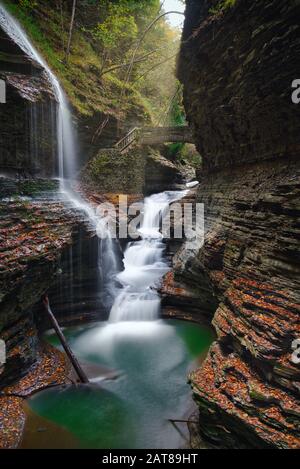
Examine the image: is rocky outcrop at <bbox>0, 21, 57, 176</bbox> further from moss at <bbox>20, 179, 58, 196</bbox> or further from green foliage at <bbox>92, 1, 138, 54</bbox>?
green foliage at <bbox>92, 1, 138, 54</bbox>

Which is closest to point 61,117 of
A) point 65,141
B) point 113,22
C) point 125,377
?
point 65,141

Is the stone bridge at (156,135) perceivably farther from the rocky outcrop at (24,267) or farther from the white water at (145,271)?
the rocky outcrop at (24,267)

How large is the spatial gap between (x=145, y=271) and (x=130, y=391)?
8.06 m

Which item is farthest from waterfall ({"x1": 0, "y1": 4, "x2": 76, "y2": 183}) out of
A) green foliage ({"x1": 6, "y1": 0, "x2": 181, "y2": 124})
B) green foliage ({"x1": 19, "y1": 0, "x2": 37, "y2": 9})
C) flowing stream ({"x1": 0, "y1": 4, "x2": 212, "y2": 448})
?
green foliage ({"x1": 19, "y1": 0, "x2": 37, "y2": 9})

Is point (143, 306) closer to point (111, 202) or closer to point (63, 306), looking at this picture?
point (63, 306)

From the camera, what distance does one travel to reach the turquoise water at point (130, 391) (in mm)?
6090

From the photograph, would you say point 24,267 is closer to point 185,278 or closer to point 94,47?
point 185,278

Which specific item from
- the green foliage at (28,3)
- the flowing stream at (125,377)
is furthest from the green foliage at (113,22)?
the flowing stream at (125,377)

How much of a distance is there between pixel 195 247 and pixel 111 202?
8600mm

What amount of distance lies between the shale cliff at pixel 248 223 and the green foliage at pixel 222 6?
0.04 meters

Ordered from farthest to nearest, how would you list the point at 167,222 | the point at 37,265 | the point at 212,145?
the point at 167,222 < the point at 212,145 < the point at 37,265

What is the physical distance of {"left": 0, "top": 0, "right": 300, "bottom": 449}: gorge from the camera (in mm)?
5715
